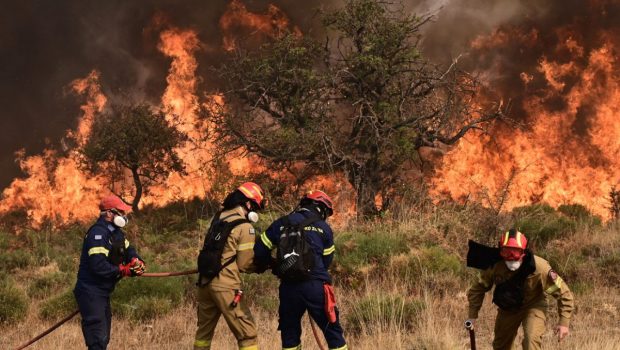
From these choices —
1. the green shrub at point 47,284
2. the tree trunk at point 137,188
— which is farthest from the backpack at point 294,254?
the tree trunk at point 137,188

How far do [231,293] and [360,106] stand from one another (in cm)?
1201

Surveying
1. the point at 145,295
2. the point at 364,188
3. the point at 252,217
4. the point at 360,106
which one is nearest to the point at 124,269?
the point at 252,217

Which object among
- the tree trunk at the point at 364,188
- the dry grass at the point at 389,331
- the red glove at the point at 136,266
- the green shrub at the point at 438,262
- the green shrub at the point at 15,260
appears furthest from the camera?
the tree trunk at the point at 364,188

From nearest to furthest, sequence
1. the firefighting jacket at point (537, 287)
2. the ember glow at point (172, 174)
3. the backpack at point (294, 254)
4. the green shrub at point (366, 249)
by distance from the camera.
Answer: the firefighting jacket at point (537, 287), the backpack at point (294, 254), the green shrub at point (366, 249), the ember glow at point (172, 174)

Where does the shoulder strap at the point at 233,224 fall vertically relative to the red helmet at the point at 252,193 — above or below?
below

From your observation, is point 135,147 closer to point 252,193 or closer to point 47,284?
point 47,284

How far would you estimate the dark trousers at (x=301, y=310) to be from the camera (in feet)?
18.8

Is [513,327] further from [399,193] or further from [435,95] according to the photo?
[435,95]

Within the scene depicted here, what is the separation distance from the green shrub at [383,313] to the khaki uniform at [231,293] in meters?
2.50

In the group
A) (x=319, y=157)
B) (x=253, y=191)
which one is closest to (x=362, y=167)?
(x=319, y=157)

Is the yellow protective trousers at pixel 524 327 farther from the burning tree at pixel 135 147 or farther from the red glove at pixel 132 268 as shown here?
the burning tree at pixel 135 147

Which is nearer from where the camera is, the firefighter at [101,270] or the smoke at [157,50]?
the firefighter at [101,270]

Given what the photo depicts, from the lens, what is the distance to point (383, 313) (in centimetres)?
843

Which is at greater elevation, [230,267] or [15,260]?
[15,260]
